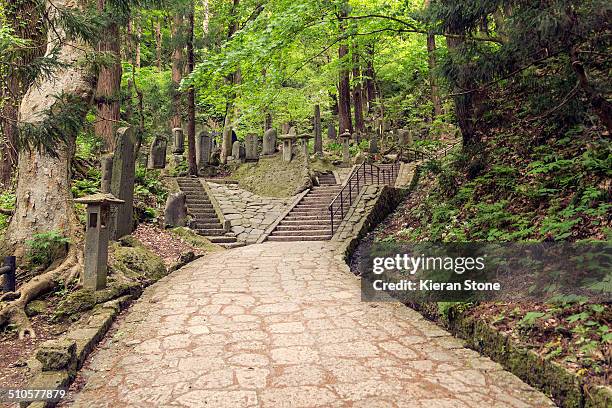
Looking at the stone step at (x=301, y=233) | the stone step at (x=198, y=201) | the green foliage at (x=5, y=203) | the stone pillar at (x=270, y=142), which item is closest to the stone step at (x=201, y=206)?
the stone step at (x=198, y=201)

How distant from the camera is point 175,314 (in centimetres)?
497

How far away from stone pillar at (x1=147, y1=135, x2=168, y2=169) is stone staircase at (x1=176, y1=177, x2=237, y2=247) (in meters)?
0.94

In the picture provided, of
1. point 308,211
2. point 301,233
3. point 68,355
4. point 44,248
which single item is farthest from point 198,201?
point 68,355

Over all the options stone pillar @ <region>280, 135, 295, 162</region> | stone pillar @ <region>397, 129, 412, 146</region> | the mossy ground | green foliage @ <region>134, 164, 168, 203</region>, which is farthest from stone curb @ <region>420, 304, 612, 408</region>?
stone pillar @ <region>397, 129, 412, 146</region>

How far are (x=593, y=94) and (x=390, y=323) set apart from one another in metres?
3.36

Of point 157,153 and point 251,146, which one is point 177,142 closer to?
point 251,146

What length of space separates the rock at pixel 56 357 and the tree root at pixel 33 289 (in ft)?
5.31

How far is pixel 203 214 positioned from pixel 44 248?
6.83 m

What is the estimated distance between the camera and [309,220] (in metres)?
12.1

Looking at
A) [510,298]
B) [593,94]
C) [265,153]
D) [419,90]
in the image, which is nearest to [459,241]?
[510,298]

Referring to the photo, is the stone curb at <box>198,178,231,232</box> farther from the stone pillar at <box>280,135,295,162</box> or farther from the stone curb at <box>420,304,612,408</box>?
the stone curb at <box>420,304,612,408</box>

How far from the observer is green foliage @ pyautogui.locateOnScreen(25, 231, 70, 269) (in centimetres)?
565

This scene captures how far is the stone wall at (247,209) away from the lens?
1186 cm

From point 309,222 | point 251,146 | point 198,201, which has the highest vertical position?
point 251,146
